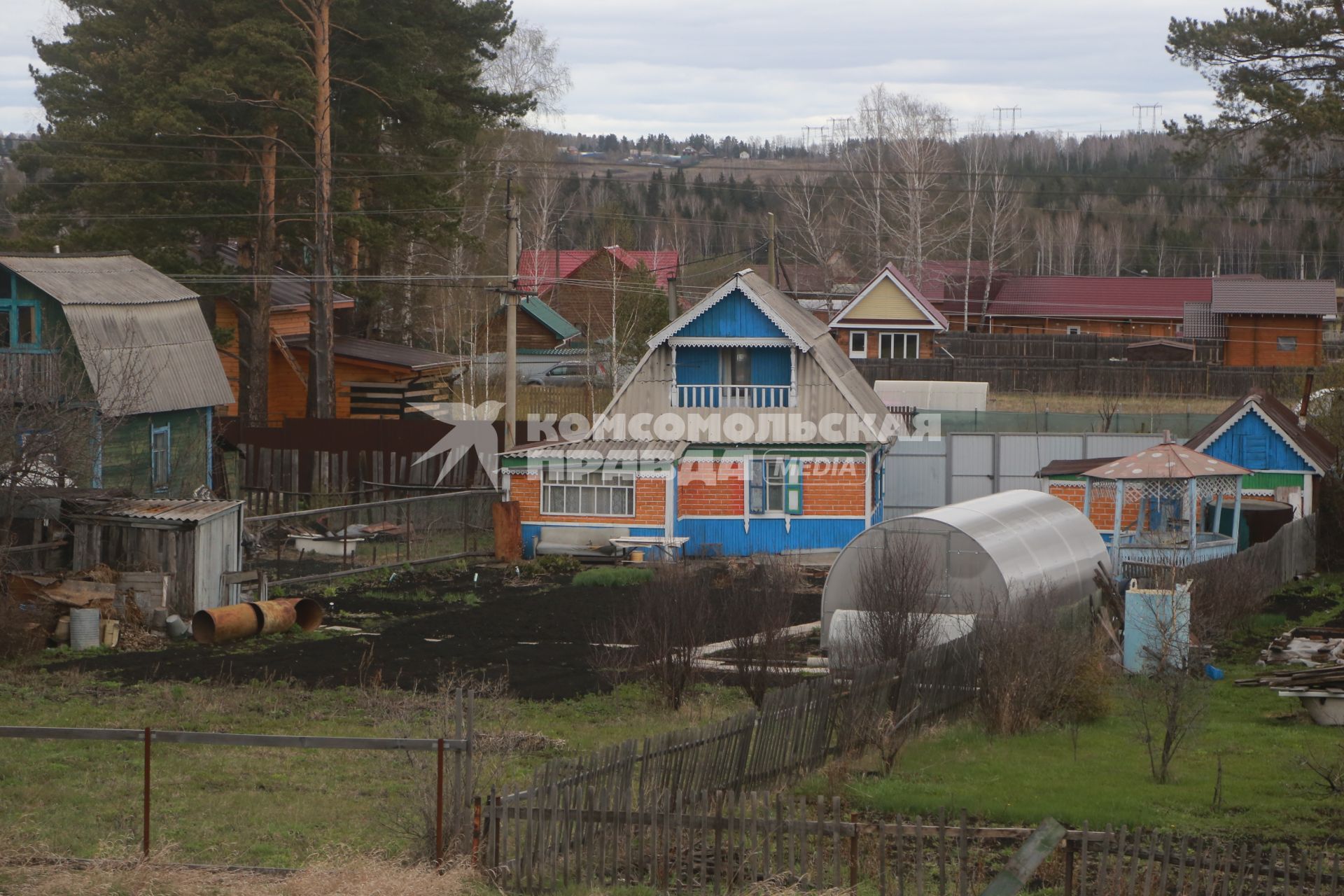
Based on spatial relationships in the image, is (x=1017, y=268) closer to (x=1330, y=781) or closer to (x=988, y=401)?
(x=988, y=401)

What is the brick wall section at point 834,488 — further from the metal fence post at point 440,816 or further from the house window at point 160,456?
the metal fence post at point 440,816

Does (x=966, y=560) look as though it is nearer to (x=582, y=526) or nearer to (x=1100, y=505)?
(x=582, y=526)

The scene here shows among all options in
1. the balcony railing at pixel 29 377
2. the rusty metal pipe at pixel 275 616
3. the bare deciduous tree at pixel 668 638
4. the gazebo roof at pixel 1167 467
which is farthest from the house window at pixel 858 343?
the bare deciduous tree at pixel 668 638

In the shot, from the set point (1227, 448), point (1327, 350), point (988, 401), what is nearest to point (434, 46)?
point (1227, 448)

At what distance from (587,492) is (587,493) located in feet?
0.10

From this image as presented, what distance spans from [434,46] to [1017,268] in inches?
2796

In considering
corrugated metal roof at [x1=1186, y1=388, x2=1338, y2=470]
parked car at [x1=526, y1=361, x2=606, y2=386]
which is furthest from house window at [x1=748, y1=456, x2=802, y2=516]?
parked car at [x1=526, y1=361, x2=606, y2=386]

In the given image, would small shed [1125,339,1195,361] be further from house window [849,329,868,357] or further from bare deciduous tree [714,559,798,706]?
bare deciduous tree [714,559,798,706]

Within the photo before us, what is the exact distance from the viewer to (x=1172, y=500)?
2617cm

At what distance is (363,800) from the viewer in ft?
36.5

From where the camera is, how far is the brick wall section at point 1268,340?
59438 mm

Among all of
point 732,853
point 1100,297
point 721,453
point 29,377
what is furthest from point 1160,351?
point 732,853

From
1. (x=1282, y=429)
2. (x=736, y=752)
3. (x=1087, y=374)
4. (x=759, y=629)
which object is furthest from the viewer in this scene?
(x=1087, y=374)

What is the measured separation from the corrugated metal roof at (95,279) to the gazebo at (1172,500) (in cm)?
1810
